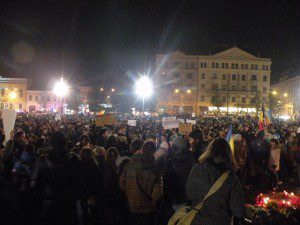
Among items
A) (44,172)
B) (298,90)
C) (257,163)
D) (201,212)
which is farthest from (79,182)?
(298,90)

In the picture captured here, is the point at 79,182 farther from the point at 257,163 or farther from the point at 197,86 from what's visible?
the point at 197,86

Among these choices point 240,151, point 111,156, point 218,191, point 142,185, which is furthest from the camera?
point 240,151

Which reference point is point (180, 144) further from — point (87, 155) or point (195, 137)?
point (195, 137)

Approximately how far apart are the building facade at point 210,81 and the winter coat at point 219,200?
266 feet

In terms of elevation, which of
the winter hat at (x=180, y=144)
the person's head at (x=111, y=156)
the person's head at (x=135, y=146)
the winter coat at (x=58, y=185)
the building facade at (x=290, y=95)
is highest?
the building facade at (x=290, y=95)

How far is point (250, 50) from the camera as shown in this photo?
305ft

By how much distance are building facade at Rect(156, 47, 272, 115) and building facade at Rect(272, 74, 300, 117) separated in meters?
4.62

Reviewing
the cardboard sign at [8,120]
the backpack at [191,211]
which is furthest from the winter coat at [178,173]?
the cardboard sign at [8,120]

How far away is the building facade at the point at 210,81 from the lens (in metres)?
86.1

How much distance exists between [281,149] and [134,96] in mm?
51087

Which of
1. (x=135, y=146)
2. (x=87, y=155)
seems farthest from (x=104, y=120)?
(x=87, y=155)

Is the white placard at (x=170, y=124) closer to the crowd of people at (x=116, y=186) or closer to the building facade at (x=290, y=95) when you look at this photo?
the crowd of people at (x=116, y=186)

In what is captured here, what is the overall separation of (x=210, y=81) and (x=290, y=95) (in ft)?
57.4

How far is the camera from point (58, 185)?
566 centimetres
